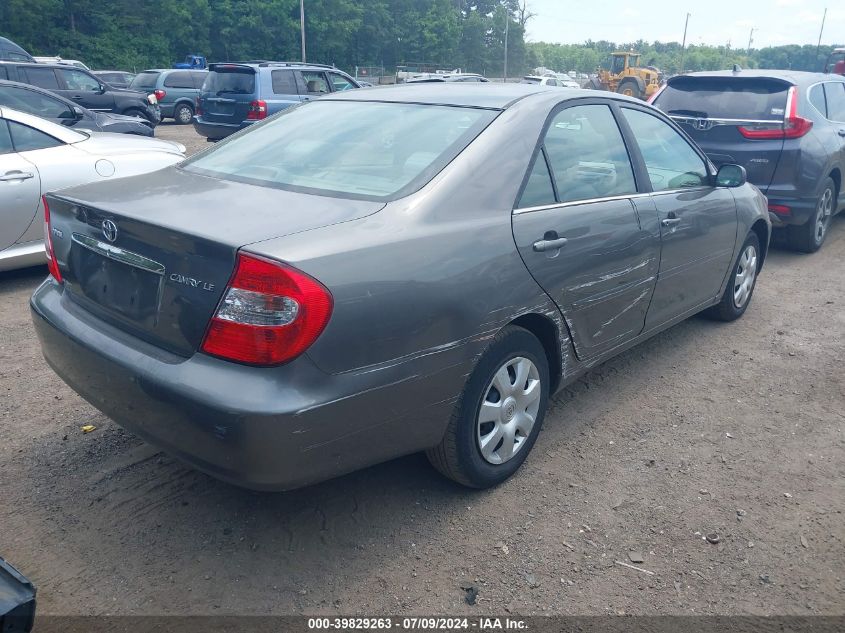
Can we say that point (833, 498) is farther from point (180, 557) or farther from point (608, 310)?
point (180, 557)

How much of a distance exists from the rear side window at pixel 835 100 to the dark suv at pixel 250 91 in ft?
26.7

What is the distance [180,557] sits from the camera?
2691 millimetres

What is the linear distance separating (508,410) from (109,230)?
1.73 m

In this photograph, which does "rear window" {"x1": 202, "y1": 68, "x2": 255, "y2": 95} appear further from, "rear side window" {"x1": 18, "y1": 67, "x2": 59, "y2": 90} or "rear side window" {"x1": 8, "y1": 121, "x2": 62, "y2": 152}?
"rear side window" {"x1": 8, "y1": 121, "x2": 62, "y2": 152}

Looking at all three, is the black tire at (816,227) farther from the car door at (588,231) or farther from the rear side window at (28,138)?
the rear side window at (28,138)

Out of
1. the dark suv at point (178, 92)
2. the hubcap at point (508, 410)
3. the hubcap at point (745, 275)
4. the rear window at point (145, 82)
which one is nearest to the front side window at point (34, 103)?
the hubcap at point (508, 410)

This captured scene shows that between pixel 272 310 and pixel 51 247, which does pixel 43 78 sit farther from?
pixel 272 310

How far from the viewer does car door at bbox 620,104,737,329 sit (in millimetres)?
4034

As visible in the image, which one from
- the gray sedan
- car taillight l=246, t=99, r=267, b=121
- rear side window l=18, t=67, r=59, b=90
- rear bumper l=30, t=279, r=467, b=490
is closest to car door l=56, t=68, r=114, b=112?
rear side window l=18, t=67, r=59, b=90

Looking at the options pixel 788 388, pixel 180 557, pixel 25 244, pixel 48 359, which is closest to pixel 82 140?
pixel 25 244

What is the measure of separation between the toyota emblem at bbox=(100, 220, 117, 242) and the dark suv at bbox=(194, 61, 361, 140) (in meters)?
11.4

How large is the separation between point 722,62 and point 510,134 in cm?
11794

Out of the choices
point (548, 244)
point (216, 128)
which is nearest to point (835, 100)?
point (548, 244)

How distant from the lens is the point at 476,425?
2.97 m
